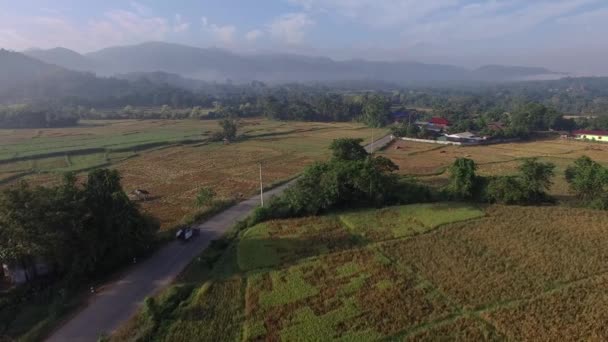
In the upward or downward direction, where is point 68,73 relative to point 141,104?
upward

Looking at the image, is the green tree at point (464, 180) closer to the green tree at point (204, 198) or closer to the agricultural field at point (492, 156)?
the agricultural field at point (492, 156)

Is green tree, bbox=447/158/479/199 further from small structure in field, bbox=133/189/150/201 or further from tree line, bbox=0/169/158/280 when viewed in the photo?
small structure in field, bbox=133/189/150/201

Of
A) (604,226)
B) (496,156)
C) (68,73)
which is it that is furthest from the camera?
(68,73)

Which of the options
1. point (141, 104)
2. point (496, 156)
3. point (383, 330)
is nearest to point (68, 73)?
point (141, 104)

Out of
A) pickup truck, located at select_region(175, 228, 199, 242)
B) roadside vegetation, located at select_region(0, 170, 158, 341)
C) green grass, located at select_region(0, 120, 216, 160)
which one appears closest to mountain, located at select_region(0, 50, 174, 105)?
green grass, located at select_region(0, 120, 216, 160)

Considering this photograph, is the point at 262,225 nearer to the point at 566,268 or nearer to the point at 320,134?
the point at 566,268

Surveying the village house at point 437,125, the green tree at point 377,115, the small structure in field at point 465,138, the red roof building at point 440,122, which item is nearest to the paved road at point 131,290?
the small structure in field at point 465,138

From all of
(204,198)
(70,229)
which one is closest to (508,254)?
(204,198)
